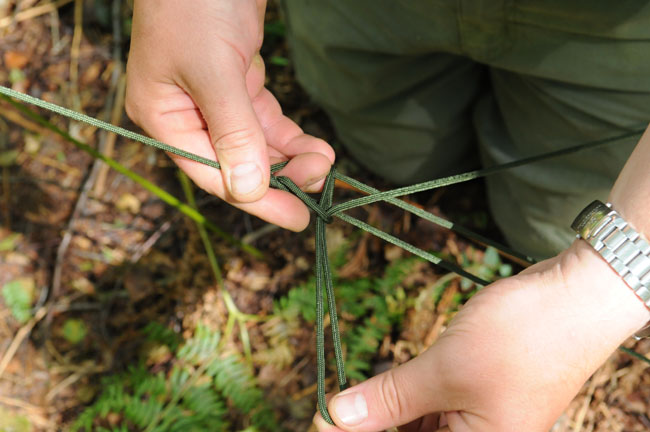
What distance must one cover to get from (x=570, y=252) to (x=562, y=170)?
76 cm

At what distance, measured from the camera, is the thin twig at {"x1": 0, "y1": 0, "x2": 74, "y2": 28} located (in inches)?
90.7

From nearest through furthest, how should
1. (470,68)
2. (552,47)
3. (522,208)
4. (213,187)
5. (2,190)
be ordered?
(213,187)
(552,47)
(522,208)
(470,68)
(2,190)

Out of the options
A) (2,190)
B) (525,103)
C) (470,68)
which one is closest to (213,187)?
(525,103)

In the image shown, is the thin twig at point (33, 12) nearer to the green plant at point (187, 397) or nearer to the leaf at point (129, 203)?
the leaf at point (129, 203)

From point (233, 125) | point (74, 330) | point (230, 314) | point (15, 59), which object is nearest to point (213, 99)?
point (233, 125)

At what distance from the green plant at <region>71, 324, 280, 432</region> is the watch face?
106 cm

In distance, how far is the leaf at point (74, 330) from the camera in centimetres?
184

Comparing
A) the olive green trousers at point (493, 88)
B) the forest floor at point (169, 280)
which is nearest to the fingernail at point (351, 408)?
the forest floor at point (169, 280)

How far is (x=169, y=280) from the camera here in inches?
72.8

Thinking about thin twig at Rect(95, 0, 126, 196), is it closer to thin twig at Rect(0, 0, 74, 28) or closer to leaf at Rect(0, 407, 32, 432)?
thin twig at Rect(0, 0, 74, 28)

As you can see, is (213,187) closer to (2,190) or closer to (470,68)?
(470,68)

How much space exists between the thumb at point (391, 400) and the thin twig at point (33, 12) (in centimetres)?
222

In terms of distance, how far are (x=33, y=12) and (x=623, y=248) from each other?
246cm

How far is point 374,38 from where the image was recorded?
1.59 metres
